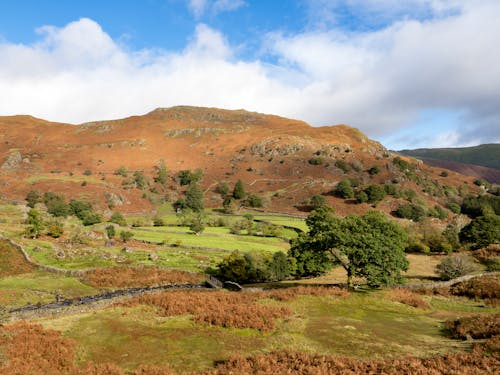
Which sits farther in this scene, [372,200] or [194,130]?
[194,130]

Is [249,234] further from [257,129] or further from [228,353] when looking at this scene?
[257,129]

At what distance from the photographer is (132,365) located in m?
20.1

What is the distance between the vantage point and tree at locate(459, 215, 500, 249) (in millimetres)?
72688

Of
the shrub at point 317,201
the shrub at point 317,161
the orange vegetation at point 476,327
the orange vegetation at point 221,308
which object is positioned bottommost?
the orange vegetation at point 221,308

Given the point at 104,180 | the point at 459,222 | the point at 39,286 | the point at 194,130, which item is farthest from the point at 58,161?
the point at 459,222

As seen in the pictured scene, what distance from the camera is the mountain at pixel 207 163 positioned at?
121188mm

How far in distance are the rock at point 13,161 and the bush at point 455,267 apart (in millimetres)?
143200

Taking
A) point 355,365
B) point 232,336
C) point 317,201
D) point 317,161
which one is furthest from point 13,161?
point 355,365

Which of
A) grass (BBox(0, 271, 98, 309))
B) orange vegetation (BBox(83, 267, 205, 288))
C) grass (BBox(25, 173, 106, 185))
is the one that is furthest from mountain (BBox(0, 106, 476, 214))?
grass (BBox(0, 271, 98, 309))

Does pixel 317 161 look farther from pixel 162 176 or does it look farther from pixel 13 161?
pixel 13 161

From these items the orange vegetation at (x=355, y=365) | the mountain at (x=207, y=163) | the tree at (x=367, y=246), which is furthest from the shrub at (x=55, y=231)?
the orange vegetation at (x=355, y=365)

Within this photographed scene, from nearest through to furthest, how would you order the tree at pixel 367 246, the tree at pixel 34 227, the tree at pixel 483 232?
the tree at pixel 367 246, the tree at pixel 34 227, the tree at pixel 483 232

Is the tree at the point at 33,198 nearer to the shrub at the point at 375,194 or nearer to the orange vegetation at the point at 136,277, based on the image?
the orange vegetation at the point at 136,277

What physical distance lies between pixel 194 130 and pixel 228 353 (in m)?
179
